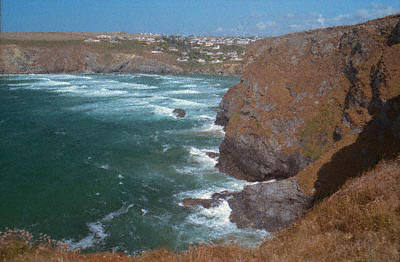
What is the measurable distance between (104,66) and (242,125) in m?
112

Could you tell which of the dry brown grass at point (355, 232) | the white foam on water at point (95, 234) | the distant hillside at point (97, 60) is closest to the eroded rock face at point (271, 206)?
the white foam on water at point (95, 234)

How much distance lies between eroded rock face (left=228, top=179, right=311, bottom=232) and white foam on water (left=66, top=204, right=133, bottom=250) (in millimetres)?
7830

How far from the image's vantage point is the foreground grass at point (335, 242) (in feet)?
20.9

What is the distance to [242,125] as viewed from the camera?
33.0 metres

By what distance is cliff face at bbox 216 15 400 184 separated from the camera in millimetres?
25562

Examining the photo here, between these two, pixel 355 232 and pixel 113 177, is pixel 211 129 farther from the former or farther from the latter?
pixel 355 232

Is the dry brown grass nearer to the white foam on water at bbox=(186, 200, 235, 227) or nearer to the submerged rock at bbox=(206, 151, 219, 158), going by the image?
the white foam on water at bbox=(186, 200, 235, 227)

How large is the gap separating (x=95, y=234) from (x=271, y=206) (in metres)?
10.8

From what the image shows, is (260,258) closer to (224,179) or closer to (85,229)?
(85,229)

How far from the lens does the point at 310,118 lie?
1203 inches

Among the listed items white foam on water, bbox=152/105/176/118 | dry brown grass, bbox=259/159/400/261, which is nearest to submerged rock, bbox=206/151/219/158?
white foam on water, bbox=152/105/176/118

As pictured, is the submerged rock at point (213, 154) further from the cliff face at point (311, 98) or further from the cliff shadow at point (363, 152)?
the cliff shadow at point (363, 152)

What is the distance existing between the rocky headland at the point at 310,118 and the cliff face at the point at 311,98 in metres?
0.08

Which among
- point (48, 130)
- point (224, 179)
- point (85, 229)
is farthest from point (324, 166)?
point (48, 130)
